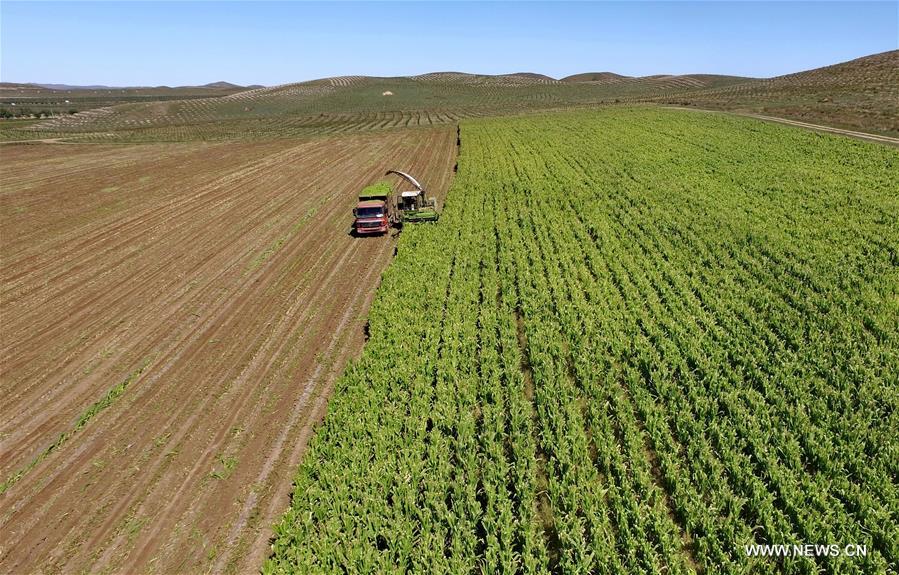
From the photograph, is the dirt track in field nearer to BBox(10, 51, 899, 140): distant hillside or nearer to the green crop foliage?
the green crop foliage

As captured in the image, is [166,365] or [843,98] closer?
[166,365]

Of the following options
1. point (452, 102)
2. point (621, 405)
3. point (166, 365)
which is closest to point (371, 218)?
point (166, 365)

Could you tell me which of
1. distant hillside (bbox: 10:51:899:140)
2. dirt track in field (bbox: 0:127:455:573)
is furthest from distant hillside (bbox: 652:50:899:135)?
dirt track in field (bbox: 0:127:455:573)

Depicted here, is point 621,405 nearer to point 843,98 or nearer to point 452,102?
point 843,98

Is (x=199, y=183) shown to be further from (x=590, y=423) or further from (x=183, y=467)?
(x=590, y=423)

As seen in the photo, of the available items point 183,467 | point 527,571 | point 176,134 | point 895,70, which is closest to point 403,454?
point 527,571

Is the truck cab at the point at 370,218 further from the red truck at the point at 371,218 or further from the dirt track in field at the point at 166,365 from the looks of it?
the dirt track in field at the point at 166,365
